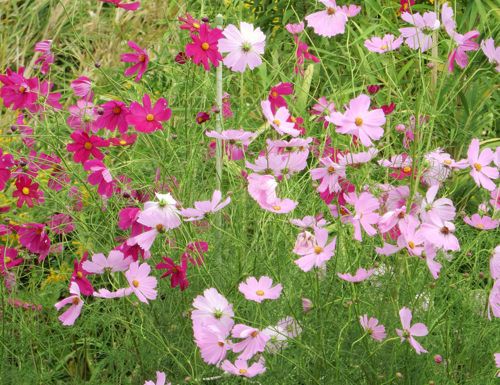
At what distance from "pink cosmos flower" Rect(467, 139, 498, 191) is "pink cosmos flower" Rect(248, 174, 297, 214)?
32 centimetres

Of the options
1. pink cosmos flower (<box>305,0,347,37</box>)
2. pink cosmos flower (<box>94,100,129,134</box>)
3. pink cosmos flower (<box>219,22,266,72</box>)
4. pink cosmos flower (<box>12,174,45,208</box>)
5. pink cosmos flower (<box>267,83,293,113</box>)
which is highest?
pink cosmos flower (<box>305,0,347,37</box>)

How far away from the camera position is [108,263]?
167cm

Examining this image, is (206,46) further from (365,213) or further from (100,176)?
(365,213)

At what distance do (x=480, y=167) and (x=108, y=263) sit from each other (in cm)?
69

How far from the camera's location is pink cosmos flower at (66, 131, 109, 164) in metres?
1.87

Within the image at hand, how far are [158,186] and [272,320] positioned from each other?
1.44ft

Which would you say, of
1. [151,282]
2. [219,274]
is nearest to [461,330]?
[219,274]

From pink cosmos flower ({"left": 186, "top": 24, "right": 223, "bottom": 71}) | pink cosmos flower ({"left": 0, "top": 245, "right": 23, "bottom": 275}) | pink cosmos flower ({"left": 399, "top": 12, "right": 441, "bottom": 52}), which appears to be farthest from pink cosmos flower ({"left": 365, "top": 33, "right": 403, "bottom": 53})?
pink cosmos flower ({"left": 0, "top": 245, "right": 23, "bottom": 275})

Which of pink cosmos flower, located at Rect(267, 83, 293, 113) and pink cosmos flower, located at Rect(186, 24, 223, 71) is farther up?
pink cosmos flower, located at Rect(186, 24, 223, 71)

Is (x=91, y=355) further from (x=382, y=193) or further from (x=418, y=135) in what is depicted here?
(x=418, y=135)

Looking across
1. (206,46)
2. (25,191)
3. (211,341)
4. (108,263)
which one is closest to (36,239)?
(25,191)

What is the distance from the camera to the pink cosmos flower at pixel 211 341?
4.88 feet

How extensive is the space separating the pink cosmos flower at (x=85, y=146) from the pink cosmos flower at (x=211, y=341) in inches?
20.9

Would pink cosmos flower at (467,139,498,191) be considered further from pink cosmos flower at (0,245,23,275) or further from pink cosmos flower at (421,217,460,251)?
pink cosmos flower at (0,245,23,275)
